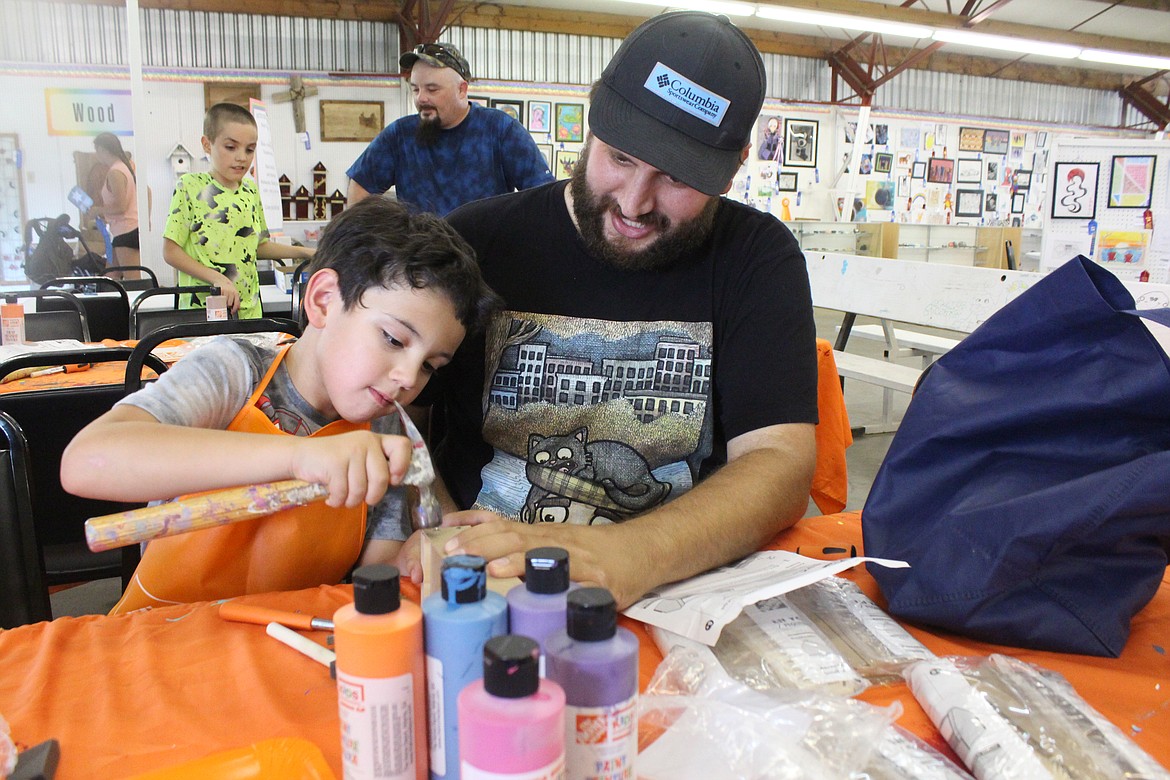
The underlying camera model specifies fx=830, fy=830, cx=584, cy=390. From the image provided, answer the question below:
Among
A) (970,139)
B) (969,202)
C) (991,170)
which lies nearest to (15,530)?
(970,139)

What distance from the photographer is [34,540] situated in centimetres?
126

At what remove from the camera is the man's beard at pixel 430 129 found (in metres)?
3.78

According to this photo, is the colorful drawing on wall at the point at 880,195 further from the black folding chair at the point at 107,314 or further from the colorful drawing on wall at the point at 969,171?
the black folding chair at the point at 107,314

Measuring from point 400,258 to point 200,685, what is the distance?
0.64 m

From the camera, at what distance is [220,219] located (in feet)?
13.4

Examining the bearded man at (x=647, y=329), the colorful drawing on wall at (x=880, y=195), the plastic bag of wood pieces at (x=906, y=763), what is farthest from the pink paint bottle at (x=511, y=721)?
the colorful drawing on wall at (x=880, y=195)

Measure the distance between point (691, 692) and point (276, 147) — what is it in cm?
1020

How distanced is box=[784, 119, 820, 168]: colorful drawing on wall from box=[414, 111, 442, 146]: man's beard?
10.0m

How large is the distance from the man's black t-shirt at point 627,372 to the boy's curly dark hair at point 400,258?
0.14 metres

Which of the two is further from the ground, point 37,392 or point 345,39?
point 345,39

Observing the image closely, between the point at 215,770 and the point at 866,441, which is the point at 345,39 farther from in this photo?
the point at 215,770

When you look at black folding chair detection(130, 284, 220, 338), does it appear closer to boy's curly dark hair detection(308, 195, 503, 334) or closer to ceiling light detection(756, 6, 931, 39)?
boy's curly dark hair detection(308, 195, 503, 334)

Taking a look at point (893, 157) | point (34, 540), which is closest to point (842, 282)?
point (34, 540)

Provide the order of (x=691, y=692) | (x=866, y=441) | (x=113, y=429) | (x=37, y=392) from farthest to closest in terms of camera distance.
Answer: (x=866, y=441), (x=37, y=392), (x=113, y=429), (x=691, y=692)
